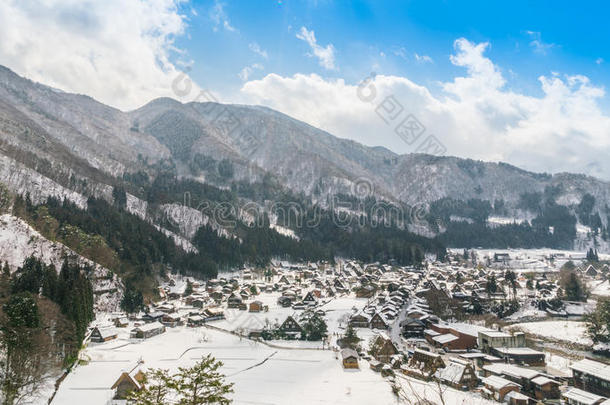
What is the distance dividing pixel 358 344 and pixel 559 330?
31.5m

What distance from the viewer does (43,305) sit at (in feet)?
111

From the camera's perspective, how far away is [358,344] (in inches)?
1694

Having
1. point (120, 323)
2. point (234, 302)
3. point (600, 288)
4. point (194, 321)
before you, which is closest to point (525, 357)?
point (194, 321)

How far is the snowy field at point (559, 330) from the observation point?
47438 mm

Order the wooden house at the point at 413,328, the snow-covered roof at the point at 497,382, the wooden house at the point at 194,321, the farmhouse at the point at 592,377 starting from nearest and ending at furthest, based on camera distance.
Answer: the farmhouse at the point at 592,377
the snow-covered roof at the point at 497,382
the wooden house at the point at 413,328
the wooden house at the point at 194,321

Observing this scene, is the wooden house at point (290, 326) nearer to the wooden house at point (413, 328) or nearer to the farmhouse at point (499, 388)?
the wooden house at point (413, 328)

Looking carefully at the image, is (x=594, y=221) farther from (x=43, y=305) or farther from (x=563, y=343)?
(x=43, y=305)

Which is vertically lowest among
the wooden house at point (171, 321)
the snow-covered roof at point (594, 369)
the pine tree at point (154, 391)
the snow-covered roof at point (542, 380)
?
the wooden house at point (171, 321)

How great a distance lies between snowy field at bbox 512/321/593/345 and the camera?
1868 inches

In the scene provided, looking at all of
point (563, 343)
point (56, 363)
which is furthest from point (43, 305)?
point (563, 343)

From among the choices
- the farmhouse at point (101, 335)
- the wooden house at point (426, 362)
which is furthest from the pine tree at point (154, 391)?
the farmhouse at point (101, 335)

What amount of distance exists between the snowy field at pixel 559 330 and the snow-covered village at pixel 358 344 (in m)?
0.12

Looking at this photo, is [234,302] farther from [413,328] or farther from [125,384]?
[125,384]

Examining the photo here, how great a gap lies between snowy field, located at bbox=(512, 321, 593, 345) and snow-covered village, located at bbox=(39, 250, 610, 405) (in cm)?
12
